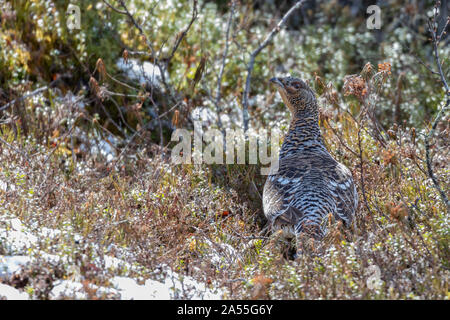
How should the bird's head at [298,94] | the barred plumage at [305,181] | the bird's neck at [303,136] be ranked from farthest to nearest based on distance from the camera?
the bird's head at [298,94] < the bird's neck at [303,136] < the barred plumage at [305,181]

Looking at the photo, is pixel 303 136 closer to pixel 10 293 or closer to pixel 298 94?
pixel 298 94

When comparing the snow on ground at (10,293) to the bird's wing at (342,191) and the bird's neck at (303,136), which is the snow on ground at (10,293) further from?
the bird's neck at (303,136)

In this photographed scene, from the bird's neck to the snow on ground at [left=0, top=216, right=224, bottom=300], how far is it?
215cm

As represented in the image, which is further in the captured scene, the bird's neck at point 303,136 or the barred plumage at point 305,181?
the bird's neck at point 303,136

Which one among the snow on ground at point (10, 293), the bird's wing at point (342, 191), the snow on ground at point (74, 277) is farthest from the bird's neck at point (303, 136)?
the snow on ground at point (10, 293)

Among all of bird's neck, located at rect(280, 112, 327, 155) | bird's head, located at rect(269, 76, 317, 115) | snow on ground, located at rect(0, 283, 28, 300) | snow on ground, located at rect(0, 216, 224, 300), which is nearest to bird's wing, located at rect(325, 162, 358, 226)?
bird's neck, located at rect(280, 112, 327, 155)

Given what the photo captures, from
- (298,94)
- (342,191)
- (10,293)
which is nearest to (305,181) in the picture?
(342,191)

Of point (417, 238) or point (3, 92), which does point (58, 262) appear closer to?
point (417, 238)

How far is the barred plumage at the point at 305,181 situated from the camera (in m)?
4.80

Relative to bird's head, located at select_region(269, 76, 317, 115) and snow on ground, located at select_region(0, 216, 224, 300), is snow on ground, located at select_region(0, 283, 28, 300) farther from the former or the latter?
bird's head, located at select_region(269, 76, 317, 115)

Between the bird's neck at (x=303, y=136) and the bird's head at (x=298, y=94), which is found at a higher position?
the bird's head at (x=298, y=94)

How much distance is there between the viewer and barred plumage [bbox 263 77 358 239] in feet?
15.8

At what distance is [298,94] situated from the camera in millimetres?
6141

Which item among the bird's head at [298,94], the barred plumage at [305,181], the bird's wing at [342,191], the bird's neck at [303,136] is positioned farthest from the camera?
the bird's head at [298,94]
